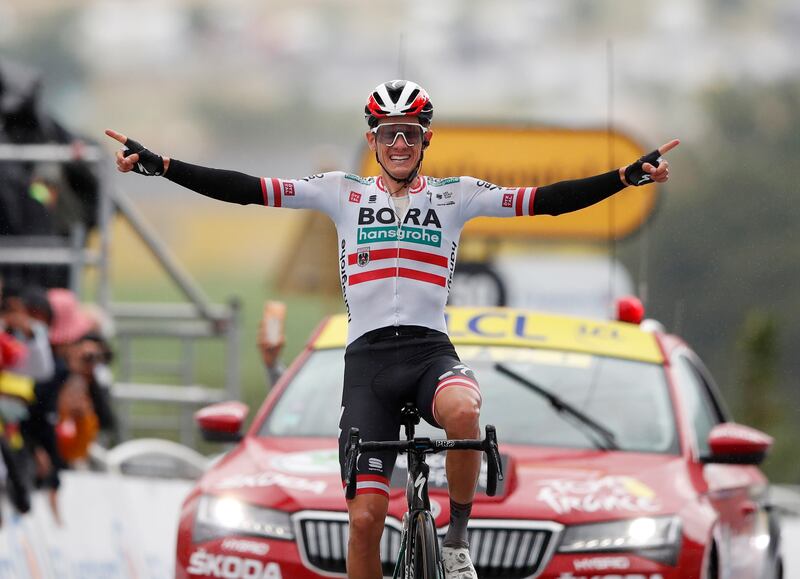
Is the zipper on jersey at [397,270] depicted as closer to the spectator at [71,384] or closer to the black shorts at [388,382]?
the black shorts at [388,382]

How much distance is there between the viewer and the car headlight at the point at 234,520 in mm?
7008

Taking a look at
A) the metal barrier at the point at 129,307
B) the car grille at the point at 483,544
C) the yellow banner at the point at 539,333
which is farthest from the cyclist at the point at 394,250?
the metal barrier at the point at 129,307

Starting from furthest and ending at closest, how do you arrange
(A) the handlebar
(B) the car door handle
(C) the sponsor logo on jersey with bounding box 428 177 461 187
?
(B) the car door handle → (C) the sponsor logo on jersey with bounding box 428 177 461 187 → (A) the handlebar

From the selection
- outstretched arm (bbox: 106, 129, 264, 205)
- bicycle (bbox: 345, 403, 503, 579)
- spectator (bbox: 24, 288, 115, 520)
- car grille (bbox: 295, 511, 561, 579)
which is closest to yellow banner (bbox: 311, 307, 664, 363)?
car grille (bbox: 295, 511, 561, 579)

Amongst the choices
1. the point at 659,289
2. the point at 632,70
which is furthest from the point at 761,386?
the point at 632,70

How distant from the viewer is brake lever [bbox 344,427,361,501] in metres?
6.04

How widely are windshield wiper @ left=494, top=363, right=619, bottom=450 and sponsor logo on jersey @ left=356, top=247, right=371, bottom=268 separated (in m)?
1.61

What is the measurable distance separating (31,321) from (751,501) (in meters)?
5.87

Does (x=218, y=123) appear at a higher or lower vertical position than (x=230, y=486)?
higher

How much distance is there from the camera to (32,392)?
12.0 metres

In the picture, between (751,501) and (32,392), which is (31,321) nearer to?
A: (32,392)

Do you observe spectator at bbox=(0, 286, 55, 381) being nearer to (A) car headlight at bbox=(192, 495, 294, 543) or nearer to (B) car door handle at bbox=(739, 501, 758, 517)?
(A) car headlight at bbox=(192, 495, 294, 543)

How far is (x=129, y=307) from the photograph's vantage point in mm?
17812

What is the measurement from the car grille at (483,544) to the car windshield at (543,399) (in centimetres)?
90
